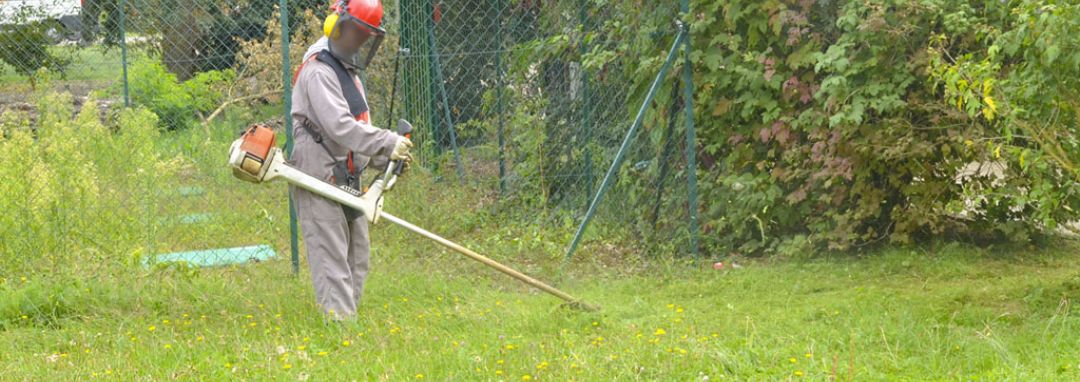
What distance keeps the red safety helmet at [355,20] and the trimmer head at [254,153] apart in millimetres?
537

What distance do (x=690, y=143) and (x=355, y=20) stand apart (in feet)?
9.17

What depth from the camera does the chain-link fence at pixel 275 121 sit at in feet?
22.4

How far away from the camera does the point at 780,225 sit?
25.2 ft

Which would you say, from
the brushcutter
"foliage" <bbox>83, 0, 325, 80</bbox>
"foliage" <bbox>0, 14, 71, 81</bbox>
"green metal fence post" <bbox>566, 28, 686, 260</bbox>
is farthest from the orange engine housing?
"foliage" <bbox>0, 14, 71, 81</bbox>

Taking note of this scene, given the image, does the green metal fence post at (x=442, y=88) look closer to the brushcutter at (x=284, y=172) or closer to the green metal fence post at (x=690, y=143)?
the green metal fence post at (x=690, y=143)

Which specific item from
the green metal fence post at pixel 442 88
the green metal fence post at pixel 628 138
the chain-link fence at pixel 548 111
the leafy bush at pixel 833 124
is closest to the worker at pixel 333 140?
the green metal fence post at pixel 628 138

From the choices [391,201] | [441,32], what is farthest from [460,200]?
[441,32]

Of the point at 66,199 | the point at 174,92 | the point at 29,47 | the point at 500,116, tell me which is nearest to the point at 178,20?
the point at 29,47

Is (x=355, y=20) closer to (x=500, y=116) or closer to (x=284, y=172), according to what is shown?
(x=284, y=172)

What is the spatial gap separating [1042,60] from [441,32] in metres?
4.99

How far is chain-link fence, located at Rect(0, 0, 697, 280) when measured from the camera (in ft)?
22.4

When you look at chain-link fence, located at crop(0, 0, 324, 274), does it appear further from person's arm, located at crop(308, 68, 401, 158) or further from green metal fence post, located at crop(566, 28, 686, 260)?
green metal fence post, located at crop(566, 28, 686, 260)

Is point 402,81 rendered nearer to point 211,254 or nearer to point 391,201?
point 391,201

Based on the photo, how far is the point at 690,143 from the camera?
295 inches
